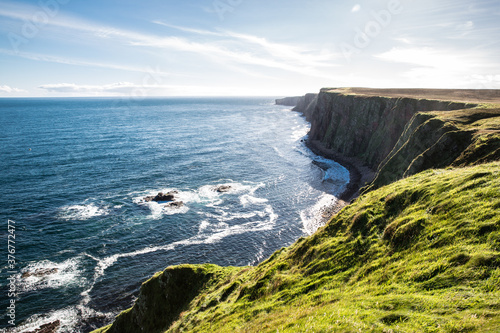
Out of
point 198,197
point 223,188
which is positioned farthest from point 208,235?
point 223,188

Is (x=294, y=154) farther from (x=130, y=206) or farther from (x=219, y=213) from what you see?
(x=130, y=206)

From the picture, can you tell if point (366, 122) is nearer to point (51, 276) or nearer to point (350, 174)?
point (350, 174)

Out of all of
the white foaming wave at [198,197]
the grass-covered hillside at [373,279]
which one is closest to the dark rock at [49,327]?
the grass-covered hillside at [373,279]

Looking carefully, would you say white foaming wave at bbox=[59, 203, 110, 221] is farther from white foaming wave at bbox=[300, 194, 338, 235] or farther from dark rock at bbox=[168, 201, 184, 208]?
white foaming wave at bbox=[300, 194, 338, 235]

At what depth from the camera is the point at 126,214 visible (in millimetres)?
54031

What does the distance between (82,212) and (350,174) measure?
66878mm

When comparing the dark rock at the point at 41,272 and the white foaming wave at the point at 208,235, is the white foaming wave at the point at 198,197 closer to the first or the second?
→ the white foaming wave at the point at 208,235

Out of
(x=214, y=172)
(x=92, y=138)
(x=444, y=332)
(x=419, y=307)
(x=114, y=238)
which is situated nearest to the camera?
(x=444, y=332)

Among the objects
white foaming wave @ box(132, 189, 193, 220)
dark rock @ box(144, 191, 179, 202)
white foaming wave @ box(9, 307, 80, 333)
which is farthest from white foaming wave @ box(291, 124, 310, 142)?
white foaming wave @ box(9, 307, 80, 333)

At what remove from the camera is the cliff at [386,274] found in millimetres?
10898

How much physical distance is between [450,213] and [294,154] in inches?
3388

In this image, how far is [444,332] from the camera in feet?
30.1

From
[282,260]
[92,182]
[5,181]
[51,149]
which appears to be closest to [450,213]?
[282,260]

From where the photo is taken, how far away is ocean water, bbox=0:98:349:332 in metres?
35.5
